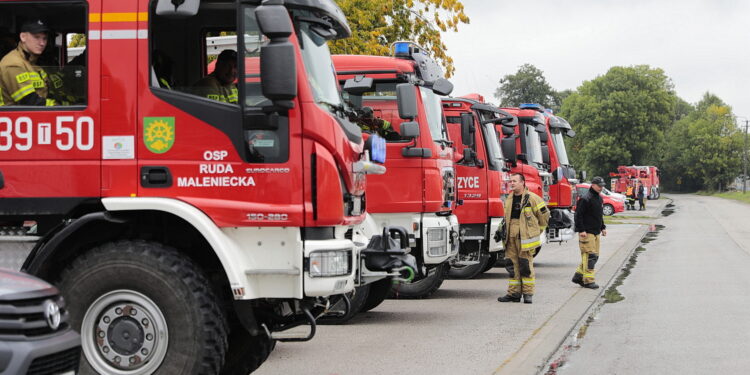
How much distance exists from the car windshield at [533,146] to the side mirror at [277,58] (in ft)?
42.9

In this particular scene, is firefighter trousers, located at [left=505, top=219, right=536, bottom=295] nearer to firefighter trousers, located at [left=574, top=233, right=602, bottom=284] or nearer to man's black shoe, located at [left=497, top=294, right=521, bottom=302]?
man's black shoe, located at [left=497, top=294, right=521, bottom=302]

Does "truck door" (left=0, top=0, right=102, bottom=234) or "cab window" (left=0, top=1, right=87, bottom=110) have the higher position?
"cab window" (left=0, top=1, right=87, bottom=110)

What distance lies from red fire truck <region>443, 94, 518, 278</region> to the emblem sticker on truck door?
8411 mm

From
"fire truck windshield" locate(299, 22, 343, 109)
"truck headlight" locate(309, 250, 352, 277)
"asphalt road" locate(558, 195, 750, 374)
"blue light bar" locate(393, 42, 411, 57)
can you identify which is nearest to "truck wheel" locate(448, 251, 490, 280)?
"asphalt road" locate(558, 195, 750, 374)

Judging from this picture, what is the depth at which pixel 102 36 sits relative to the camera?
261 inches

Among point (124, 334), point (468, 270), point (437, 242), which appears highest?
point (437, 242)

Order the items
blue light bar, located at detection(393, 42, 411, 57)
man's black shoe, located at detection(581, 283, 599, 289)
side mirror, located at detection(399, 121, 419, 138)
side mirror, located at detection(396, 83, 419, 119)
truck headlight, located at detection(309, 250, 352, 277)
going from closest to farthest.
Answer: truck headlight, located at detection(309, 250, 352, 277), side mirror, located at detection(396, 83, 419, 119), side mirror, located at detection(399, 121, 419, 138), blue light bar, located at detection(393, 42, 411, 57), man's black shoe, located at detection(581, 283, 599, 289)

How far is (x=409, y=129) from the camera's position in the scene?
11258mm

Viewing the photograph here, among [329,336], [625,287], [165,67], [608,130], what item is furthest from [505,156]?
[608,130]

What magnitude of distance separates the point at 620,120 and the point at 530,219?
3363 inches

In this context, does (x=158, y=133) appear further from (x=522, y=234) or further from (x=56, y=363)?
(x=522, y=234)

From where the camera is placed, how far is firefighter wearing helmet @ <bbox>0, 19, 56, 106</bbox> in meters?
6.64

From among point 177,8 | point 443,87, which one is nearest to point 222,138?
point 177,8

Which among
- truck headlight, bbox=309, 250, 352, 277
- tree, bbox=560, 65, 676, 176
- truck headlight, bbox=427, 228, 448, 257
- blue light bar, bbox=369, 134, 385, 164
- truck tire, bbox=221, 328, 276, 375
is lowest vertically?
truck tire, bbox=221, 328, 276, 375
